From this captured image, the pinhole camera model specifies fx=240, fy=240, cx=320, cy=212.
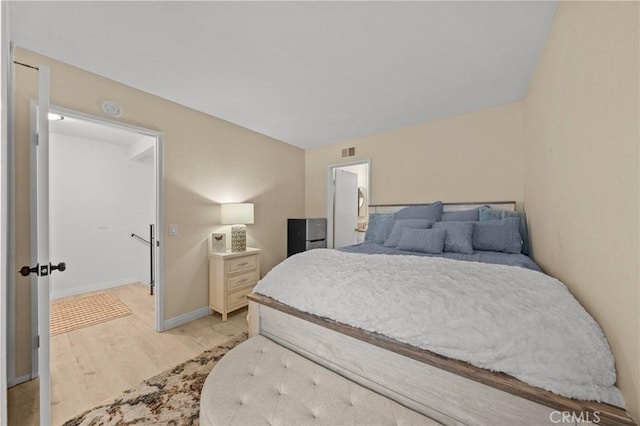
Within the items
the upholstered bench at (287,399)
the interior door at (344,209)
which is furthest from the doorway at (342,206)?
the upholstered bench at (287,399)

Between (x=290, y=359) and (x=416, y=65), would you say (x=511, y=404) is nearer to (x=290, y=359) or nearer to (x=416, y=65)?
(x=290, y=359)

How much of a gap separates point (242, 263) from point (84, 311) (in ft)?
6.91

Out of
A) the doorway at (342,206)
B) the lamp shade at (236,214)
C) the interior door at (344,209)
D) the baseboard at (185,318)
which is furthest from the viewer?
the interior door at (344,209)

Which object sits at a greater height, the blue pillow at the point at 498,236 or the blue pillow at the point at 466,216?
the blue pillow at the point at 466,216

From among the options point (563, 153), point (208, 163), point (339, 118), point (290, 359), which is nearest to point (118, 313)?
point (208, 163)

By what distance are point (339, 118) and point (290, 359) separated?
2802 mm

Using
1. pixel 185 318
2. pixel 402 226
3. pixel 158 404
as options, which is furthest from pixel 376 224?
pixel 158 404

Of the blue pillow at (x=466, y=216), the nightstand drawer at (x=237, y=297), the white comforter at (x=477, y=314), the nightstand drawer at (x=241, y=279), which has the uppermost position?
the blue pillow at (x=466, y=216)

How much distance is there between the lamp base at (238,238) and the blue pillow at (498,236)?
2.62m

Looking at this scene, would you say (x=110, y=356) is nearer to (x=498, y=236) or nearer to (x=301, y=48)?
(x=301, y=48)

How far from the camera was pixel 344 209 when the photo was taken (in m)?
4.66

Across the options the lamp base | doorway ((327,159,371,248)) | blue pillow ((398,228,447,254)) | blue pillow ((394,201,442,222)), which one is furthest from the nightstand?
blue pillow ((394,201,442,222))

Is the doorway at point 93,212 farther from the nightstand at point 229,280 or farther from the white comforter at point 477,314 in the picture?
the white comforter at point 477,314

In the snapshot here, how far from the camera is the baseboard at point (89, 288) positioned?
11.6 feet
